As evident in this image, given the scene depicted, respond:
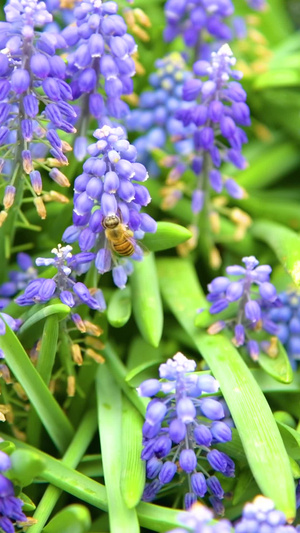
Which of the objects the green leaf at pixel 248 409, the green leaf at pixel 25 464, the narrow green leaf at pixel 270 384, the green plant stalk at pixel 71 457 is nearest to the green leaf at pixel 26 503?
the green plant stalk at pixel 71 457

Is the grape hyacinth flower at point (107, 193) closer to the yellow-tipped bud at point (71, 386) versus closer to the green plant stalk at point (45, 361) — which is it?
the green plant stalk at point (45, 361)

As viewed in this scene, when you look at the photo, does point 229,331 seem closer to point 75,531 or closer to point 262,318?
point 262,318

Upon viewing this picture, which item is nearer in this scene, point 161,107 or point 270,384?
point 270,384

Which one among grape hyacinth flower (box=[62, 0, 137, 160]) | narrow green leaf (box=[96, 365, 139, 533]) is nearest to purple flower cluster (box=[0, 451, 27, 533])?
narrow green leaf (box=[96, 365, 139, 533])

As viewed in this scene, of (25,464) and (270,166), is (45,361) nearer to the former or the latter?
(25,464)

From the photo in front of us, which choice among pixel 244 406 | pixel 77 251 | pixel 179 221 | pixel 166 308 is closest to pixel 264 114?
pixel 179 221

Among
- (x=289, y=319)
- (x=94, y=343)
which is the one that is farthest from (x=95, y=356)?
(x=289, y=319)
